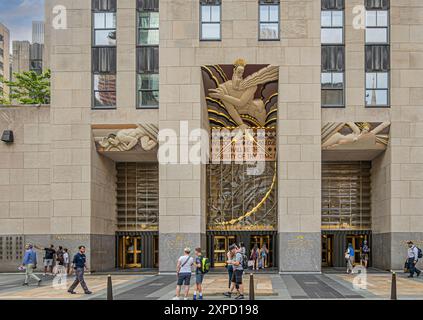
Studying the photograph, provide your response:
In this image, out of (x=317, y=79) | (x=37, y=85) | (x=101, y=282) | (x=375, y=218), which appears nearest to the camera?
(x=101, y=282)

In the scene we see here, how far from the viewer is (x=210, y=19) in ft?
110

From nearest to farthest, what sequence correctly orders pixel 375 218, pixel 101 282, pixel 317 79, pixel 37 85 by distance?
pixel 101 282
pixel 317 79
pixel 375 218
pixel 37 85

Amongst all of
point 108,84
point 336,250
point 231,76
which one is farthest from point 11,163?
point 336,250

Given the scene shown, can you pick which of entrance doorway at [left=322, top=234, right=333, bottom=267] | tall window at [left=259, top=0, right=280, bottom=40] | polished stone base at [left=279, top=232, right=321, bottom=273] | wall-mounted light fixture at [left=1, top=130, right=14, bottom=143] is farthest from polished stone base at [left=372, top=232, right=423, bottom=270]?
wall-mounted light fixture at [left=1, top=130, right=14, bottom=143]

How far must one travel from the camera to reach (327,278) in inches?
1154

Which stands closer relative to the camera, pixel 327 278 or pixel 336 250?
pixel 327 278

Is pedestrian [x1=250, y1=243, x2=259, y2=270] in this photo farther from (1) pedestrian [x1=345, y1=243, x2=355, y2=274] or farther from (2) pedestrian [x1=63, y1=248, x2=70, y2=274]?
(2) pedestrian [x1=63, y1=248, x2=70, y2=274]

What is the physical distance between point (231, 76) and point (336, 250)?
13310 mm

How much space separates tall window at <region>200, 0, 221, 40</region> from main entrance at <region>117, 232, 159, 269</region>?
43.7ft

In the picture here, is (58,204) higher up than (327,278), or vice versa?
(58,204)

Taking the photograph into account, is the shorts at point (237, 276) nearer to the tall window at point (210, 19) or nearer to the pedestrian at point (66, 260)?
the pedestrian at point (66, 260)

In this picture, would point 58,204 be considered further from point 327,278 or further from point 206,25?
point 327,278

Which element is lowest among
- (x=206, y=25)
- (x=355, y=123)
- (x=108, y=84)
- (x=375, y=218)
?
(x=375, y=218)

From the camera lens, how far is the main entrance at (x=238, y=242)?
36.7 m
